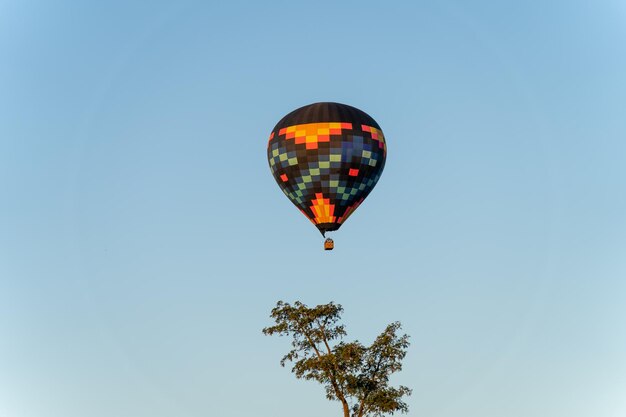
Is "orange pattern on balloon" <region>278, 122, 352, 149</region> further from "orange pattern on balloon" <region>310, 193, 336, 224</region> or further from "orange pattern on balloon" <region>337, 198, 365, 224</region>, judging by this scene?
"orange pattern on balloon" <region>337, 198, 365, 224</region>

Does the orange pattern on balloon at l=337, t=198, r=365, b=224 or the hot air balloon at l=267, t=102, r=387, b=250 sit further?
the orange pattern on balloon at l=337, t=198, r=365, b=224

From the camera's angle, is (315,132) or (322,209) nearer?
(315,132)

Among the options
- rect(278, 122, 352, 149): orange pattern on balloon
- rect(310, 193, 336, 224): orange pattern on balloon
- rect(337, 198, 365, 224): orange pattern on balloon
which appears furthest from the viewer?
rect(337, 198, 365, 224): orange pattern on balloon

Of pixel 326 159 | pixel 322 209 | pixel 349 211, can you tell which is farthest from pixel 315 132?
pixel 349 211

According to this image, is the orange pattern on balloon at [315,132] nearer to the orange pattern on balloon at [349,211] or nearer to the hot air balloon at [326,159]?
the hot air balloon at [326,159]

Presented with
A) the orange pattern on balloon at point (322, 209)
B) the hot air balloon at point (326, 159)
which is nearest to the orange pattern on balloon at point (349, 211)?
the hot air balloon at point (326, 159)

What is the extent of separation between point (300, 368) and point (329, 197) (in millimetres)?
12769

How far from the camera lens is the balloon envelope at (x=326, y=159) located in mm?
95062

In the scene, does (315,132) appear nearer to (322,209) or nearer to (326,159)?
(326,159)

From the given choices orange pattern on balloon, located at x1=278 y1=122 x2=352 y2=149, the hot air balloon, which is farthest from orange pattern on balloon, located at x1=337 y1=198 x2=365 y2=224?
orange pattern on balloon, located at x1=278 y1=122 x2=352 y2=149

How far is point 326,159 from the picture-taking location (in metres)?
95.0

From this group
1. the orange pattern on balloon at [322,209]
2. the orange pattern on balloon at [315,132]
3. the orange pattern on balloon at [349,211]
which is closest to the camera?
the orange pattern on balloon at [315,132]

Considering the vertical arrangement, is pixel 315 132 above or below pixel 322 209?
above

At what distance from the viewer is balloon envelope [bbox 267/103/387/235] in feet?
312
